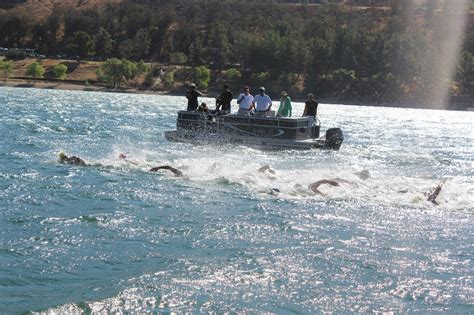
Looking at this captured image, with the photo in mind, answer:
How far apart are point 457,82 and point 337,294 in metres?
144

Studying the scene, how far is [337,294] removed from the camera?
1291cm

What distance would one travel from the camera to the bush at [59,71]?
144 m

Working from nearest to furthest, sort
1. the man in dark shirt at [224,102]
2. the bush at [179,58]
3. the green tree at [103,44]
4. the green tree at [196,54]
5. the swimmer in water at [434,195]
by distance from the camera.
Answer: the swimmer in water at [434,195] → the man in dark shirt at [224,102] → the green tree at [196,54] → the bush at [179,58] → the green tree at [103,44]

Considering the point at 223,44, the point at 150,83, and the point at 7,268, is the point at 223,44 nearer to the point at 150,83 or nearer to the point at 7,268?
the point at 150,83

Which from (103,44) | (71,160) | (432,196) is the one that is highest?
(103,44)

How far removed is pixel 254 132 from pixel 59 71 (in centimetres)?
11141

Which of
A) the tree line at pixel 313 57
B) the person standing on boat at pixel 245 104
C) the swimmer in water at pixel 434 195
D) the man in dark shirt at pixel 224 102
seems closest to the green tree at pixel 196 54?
the tree line at pixel 313 57

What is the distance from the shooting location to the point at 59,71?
14438 cm

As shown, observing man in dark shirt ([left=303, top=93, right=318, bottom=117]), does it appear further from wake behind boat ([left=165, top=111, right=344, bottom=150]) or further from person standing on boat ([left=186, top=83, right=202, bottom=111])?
person standing on boat ([left=186, top=83, right=202, bottom=111])

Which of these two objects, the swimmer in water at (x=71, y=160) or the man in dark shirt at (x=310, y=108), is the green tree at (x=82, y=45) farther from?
the swimmer in water at (x=71, y=160)

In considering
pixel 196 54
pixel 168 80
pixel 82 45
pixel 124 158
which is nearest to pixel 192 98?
pixel 124 158

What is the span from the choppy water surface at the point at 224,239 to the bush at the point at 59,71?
385 ft

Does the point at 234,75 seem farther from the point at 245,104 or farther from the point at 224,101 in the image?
the point at 245,104

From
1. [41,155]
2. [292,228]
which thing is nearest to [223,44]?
[41,155]
